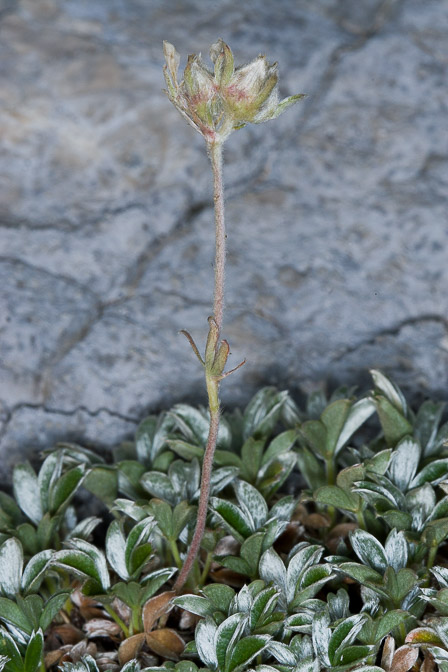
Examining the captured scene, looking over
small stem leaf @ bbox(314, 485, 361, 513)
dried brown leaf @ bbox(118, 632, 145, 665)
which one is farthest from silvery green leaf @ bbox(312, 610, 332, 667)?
dried brown leaf @ bbox(118, 632, 145, 665)

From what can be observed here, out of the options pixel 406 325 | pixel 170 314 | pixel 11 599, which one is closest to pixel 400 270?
pixel 406 325

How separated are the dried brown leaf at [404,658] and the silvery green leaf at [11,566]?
0.65 meters

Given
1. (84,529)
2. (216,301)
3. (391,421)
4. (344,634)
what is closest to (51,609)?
(84,529)

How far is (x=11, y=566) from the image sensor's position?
1354 mm

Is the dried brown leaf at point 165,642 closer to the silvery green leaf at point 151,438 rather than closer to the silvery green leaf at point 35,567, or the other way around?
the silvery green leaf at point 35,567

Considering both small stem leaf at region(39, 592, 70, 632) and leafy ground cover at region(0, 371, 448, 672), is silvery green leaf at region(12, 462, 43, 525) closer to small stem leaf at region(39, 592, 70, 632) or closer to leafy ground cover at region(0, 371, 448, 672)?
leafy ground cover at region(0, 371, 448, 672)

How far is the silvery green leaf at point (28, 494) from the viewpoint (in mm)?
1522

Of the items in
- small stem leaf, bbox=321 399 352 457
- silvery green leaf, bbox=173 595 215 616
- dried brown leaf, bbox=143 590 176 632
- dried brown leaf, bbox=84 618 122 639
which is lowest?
dried brown leaf, bbox=84 618 122 639

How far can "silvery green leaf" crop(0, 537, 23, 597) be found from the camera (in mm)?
1352

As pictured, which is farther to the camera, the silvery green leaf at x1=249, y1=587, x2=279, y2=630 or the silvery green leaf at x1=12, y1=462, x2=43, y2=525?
the silvery green leaf at x1=12, y1=462, x2=43, y2=525

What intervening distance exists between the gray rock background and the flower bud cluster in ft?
2.66

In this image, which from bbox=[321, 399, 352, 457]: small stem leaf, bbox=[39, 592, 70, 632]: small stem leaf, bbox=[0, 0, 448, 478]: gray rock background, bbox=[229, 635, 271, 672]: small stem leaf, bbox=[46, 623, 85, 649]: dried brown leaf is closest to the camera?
bbox=[229, 635, 271, 672]: small stem leaf

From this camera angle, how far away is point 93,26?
2.01 meters

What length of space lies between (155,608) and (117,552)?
0.12 m
